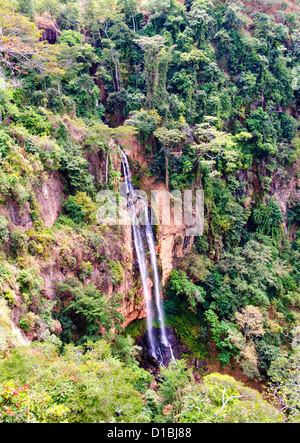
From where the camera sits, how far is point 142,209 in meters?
15.2

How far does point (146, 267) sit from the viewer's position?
15055 millimetres

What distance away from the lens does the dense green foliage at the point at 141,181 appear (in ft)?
22.8

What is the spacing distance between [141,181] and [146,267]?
526cm

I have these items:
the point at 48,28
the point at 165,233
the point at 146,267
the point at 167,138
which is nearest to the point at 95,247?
the point at 146,267

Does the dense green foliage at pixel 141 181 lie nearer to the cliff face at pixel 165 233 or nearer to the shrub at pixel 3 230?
the shrub at pixel 3 230

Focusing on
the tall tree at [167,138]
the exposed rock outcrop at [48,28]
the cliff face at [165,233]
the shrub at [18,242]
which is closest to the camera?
the shrub at [18,242]

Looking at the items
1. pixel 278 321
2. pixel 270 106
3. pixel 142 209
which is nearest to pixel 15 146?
pixel 142 209

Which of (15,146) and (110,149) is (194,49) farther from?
(15,146)

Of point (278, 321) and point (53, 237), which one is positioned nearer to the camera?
point (53, 237)

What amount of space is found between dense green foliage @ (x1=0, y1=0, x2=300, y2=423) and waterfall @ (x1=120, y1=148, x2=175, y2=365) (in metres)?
0.84

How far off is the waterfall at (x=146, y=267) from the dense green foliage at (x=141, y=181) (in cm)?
84

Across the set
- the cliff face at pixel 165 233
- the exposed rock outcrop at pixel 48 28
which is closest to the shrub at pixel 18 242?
the cliff face at pixel 165 233

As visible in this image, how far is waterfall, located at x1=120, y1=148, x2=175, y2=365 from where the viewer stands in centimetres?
1460
